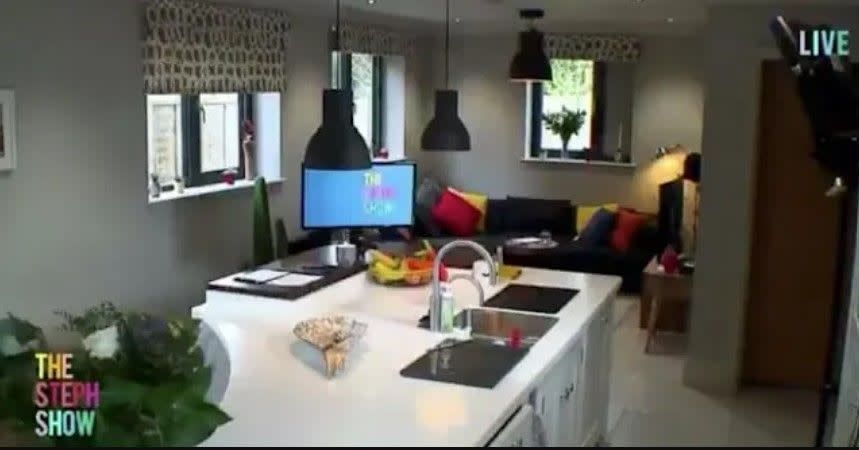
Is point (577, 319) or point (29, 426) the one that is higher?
point (29, 426)

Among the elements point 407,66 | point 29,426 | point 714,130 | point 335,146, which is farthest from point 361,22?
point 29,426

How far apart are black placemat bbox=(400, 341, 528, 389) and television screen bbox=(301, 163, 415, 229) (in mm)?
2760

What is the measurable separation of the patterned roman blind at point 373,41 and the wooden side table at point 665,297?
Answer: 3003 millimetres

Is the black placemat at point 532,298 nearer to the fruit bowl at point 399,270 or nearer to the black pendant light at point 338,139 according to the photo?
the fruit bowl at point 399,270

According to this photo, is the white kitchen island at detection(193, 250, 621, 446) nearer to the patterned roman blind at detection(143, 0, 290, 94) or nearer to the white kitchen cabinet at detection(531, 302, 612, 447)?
the white kitchen cabinet at detection(531, 302, 612, 447)

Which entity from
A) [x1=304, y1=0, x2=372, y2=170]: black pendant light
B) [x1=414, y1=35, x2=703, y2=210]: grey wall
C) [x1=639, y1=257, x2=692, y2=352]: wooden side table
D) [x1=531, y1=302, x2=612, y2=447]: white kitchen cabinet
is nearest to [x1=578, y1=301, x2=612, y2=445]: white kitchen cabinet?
[x1=531, y1=302, x2=612, y2=447]: white kitchen cabinet

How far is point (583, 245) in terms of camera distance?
28.8 ft

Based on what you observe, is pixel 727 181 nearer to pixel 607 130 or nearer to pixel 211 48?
pixel 211 48

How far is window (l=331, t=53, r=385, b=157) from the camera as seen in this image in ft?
28.2

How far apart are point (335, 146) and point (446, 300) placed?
103 centimetres

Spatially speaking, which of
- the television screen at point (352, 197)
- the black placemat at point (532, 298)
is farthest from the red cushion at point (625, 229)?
the black placemat at point (532, 298)

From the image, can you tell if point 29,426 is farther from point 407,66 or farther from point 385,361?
point 407,66

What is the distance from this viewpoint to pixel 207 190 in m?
6.54

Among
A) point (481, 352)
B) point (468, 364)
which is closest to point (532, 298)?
point (481, 352)
